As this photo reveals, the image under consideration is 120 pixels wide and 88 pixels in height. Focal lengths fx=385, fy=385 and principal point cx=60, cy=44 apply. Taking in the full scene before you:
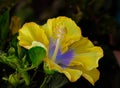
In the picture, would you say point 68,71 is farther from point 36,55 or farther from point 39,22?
point 39,22

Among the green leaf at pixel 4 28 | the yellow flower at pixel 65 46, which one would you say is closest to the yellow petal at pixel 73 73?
the yellow flower at pixel 65 46

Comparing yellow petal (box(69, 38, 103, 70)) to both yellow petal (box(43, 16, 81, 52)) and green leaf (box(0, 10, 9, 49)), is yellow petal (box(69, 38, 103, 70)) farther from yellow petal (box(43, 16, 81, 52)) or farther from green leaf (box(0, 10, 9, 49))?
Answer: green leaf (box(0, 10, 9, 49))

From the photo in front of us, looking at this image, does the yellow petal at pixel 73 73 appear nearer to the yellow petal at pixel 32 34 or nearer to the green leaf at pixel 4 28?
the yellow petal at pixel 32 34

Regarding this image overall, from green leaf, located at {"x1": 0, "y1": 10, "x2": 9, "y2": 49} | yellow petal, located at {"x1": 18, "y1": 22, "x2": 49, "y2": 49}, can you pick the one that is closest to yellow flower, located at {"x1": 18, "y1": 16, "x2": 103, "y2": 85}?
yellow petal, located at {"x1": 18, "y1": 22, "x2": 49, "y2": 49}

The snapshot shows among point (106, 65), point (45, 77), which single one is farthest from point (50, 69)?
point (106, 65)

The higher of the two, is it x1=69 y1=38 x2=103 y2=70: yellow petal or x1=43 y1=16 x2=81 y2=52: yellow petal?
x1=43 y1=16 x2=81 y2=52: yellow petal

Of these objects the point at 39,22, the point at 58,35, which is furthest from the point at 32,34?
the point at 39,22

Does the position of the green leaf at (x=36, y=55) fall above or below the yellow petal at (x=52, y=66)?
above
